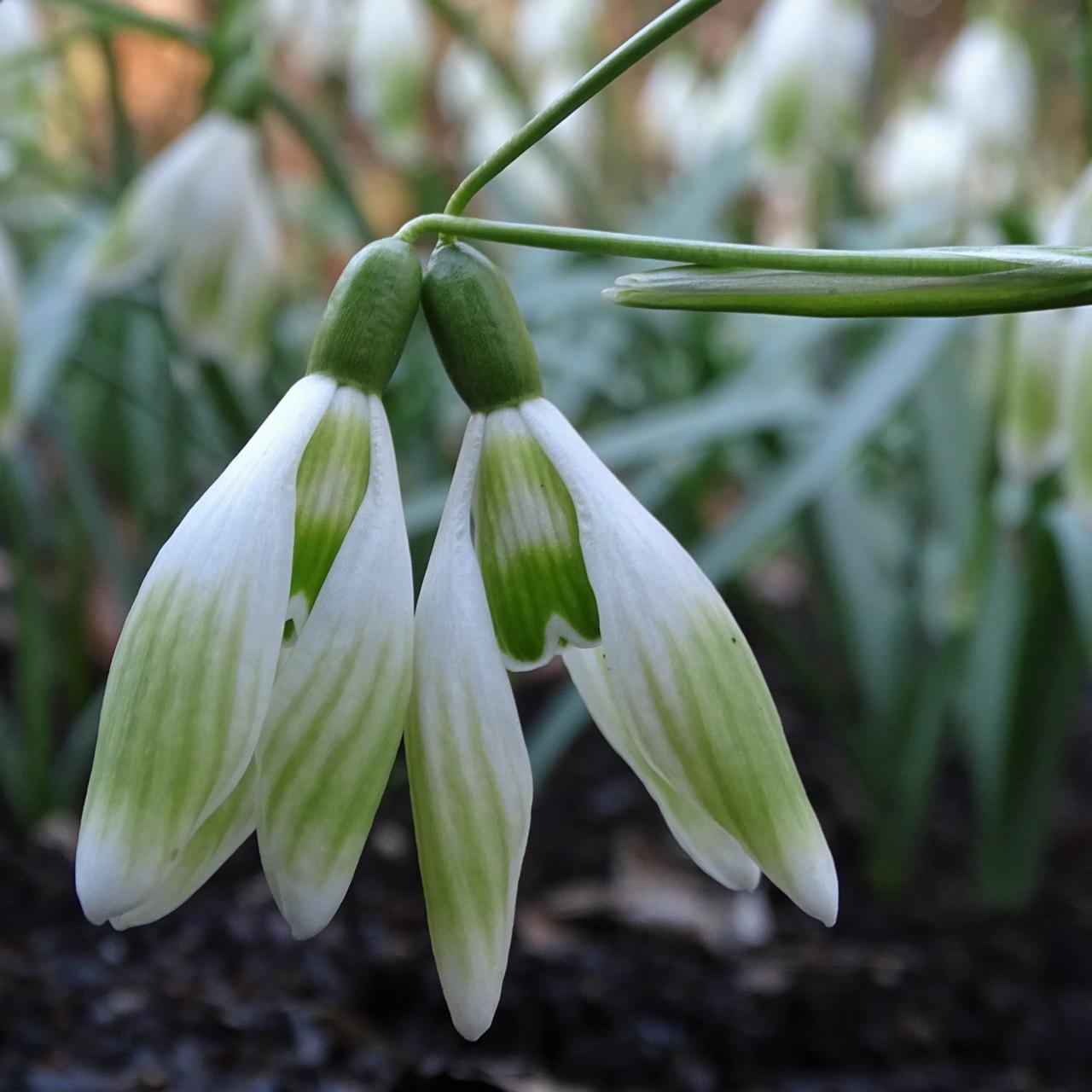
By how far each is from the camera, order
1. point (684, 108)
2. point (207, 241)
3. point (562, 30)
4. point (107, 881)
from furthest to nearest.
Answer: point (684, 108) < point (562, 30) < point (207, 241) < point (107, 881)

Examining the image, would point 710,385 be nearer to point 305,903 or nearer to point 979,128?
point 979,128

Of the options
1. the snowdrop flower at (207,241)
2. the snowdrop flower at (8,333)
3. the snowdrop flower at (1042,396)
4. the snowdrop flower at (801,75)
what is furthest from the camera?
the snowdrop flower at (801,75)

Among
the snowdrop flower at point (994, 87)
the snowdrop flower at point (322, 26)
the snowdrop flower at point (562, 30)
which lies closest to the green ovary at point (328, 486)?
the snowdrop flower at point (994, 87)

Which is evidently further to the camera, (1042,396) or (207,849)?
(1042,396)

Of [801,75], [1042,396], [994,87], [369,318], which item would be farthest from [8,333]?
[994,87]

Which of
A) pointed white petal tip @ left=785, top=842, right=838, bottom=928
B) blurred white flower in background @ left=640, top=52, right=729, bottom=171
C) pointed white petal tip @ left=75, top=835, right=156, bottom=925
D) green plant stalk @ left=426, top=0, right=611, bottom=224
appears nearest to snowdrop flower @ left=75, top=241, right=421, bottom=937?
pointed white petal tip @ left=75, top=835, right=156, bottom=925

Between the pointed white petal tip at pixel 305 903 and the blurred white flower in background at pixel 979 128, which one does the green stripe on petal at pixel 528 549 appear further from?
the blurred white flower in background at pixel 979 128

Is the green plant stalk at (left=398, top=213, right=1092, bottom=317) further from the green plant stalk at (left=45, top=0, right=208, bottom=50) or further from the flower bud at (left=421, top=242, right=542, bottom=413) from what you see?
the green plant stalk at (left=45, top=0, right=208, bottom=50)
